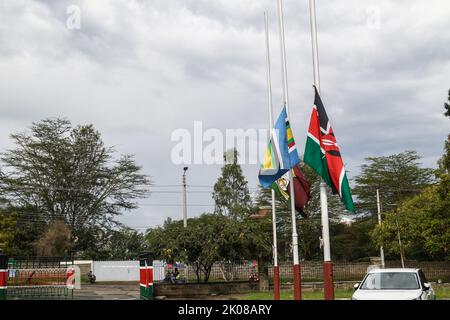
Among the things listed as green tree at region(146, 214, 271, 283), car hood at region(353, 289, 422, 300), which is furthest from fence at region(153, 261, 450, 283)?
car hood at region(353, 289, 422, 300)

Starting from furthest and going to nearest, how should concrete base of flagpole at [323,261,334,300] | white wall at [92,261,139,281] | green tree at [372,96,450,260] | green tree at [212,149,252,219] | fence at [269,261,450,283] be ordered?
green tree at [212,149,252,219] < white wall at [92,261,139,281] < fence at [269,261,450,283] < green tree at [372,96,450,260] < concrete base of flagpole at [323,261,334,300]

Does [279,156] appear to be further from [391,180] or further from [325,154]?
[391,180]

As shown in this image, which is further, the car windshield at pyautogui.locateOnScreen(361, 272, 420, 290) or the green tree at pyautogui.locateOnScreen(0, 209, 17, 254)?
the green tree at pyautogui.locateOnScreen(0, 209, 17, 254)

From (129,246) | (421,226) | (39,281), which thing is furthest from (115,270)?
(129,246)

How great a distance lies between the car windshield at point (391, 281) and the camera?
562 inches

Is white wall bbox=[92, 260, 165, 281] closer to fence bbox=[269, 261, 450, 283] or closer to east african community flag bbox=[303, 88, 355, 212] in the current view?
fence bbox=[269, 261, 450, 283]

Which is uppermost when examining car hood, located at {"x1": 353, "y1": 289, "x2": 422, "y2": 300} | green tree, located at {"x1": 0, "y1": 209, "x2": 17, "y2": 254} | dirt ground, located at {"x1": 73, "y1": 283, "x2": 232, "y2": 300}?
green tree, located at {"x1": 0, "y1": 209, "x2": 17, "y2": 254}

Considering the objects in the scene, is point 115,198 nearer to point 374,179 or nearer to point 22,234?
point 22,234

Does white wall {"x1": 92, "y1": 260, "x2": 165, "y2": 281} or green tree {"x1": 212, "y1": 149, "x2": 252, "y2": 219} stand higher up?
green tree {"x1": 212, "y1": 149, "x2": 252, "y2": 219}

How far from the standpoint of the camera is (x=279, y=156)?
58.3ft

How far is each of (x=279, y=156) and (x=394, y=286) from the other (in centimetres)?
540

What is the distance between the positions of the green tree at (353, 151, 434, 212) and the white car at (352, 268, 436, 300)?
46291 mm

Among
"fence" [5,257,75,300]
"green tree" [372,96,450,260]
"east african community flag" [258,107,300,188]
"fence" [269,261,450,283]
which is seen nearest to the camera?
"east african community flag" [258,107,300,188]

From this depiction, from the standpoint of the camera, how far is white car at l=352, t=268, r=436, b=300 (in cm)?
1366
